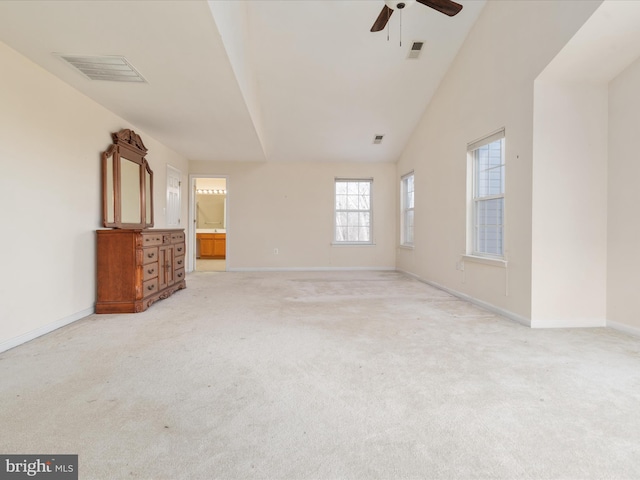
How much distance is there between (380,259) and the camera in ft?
23.8

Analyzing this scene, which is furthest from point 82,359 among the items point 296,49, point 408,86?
point 408,86

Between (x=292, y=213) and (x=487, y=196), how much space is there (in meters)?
4.21

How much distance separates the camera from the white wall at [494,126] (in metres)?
2.98

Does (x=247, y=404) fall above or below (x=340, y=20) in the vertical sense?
below

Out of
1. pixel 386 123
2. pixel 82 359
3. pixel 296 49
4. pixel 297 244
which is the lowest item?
pixel 82 359

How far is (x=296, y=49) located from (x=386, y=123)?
2.15 m

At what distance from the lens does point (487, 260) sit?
11.9 feet

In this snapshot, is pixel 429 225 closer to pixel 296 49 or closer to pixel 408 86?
pixel 408 86

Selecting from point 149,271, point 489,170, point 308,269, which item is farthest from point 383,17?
point 308,269

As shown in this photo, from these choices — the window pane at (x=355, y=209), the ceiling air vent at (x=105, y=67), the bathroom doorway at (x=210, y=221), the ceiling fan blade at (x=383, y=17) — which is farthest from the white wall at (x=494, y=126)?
the bathroom doorway at (x=210, y=221)

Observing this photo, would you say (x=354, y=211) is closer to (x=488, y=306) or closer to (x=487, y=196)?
(x=487, y=196)

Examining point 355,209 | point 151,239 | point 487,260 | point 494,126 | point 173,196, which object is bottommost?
point 487,260

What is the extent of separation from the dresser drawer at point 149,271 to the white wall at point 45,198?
50 cm

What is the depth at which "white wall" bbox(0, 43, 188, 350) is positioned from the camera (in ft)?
8.07
